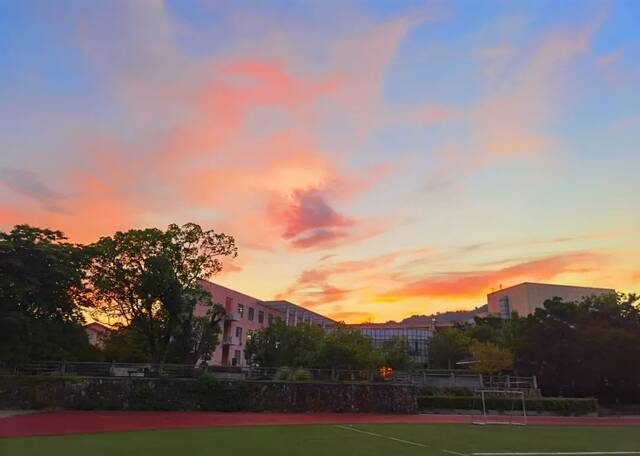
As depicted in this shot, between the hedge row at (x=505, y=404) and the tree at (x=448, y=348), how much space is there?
37327mm

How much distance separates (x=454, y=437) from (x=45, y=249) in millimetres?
23059

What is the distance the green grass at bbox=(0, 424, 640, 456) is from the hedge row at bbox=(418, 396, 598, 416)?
10.7 m

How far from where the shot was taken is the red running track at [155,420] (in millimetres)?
20156

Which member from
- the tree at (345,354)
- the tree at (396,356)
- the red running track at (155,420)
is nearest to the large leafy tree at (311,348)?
the tree at (345,354)

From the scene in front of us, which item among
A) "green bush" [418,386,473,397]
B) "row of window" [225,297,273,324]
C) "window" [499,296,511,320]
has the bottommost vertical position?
"green bush" [418,386,473,397]

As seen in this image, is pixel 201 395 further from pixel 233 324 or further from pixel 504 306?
pixel 504 306

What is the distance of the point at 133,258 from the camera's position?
3244 centimetres

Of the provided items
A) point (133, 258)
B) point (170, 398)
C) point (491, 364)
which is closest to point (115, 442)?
point (170, 398)

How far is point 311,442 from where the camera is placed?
55.0 ft

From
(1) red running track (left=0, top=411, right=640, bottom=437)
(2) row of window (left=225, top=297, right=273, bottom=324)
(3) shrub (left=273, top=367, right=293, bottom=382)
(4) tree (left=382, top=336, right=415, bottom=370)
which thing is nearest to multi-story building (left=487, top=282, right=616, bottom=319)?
(2) row of window (left=225, top=297, right=273, bottom=324)

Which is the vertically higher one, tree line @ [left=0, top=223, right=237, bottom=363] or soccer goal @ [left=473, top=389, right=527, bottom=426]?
tree line @ [left=0, top=223, right=237, bottom=363]

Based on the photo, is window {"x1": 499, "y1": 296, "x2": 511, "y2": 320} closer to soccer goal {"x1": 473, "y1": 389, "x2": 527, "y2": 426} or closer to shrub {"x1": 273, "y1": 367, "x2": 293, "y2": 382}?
soccer goal {"x1": 473, "y1": 389, "x2": 527, "y2": 426}

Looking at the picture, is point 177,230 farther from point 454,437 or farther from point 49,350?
point 454,437

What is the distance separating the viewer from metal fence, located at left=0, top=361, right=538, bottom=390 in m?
29.4
